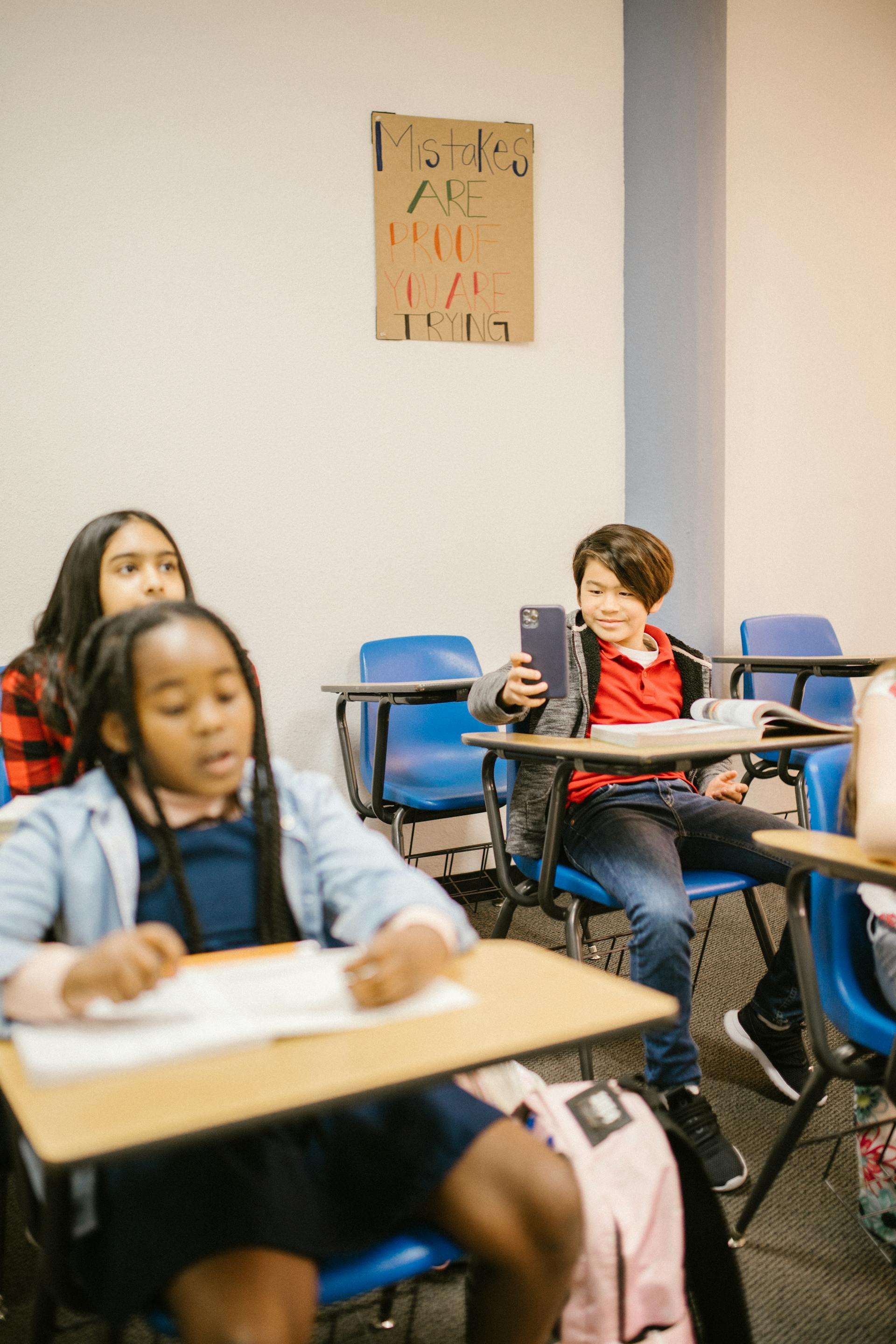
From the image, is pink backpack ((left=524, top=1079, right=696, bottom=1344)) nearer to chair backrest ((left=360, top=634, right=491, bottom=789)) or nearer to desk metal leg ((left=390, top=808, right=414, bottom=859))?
desk metal leg ((left=390, top=808, right=414, bottom=859))

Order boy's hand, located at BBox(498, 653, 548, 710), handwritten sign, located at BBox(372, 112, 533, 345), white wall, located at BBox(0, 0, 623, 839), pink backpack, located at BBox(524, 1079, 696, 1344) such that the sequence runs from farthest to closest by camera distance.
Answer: handwritten sign, located at BBox(372, 112, 533, 345)
white wall, located at BBox(0, 0, 623, 839)
boy's hand, located at BBox(498, 653, 548, 710)
pink backpack, located at BBox(524, 1079, 696, 1344)

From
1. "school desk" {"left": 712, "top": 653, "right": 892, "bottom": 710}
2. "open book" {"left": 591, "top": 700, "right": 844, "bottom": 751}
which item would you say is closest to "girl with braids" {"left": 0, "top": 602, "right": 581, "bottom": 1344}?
"open book" {"left": 591, "top": 700, "right": 844, "bottom": 751}

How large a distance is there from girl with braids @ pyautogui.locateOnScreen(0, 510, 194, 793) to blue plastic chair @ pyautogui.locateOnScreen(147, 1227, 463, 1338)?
1.04m

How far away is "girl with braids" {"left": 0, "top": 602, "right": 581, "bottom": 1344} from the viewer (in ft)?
2.62

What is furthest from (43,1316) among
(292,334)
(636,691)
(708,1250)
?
(292,334)

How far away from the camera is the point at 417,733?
3027 millimetres

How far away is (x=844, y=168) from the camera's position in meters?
3.96

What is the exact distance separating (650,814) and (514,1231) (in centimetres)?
119

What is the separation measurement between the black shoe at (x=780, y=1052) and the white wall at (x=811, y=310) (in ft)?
6.71

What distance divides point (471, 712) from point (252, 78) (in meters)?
2.29

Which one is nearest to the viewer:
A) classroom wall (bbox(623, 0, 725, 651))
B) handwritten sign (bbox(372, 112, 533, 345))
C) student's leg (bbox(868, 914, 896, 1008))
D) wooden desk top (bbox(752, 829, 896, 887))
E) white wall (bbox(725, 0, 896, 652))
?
wooden desk top (bbox(752, 829, 896, 887))

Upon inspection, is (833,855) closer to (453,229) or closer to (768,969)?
(768,969)

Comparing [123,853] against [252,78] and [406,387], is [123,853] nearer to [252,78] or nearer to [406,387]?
[406,387]

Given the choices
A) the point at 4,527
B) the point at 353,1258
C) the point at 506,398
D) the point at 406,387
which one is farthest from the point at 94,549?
the point at 506,398
